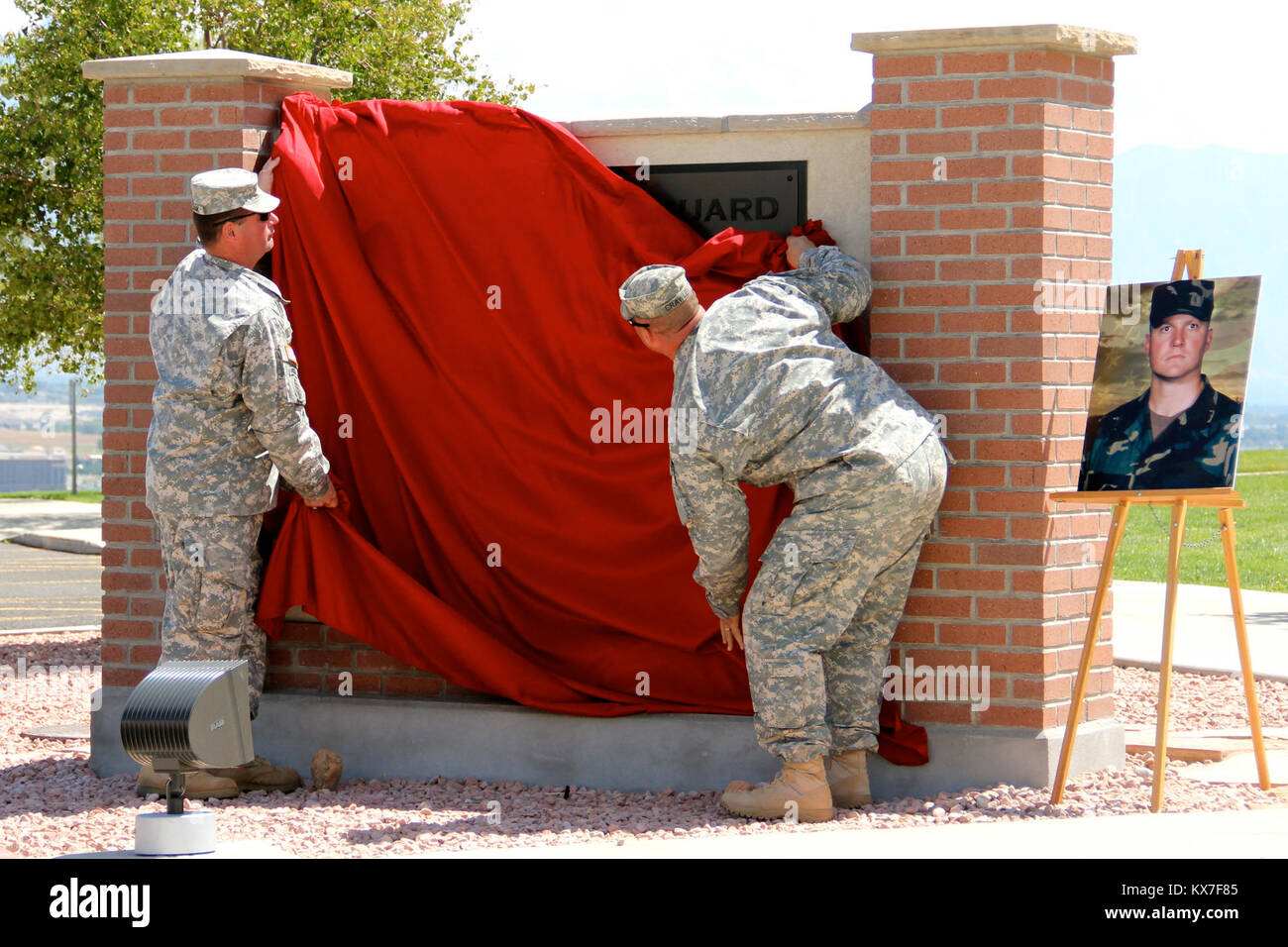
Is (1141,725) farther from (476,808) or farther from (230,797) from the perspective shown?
(230,797)

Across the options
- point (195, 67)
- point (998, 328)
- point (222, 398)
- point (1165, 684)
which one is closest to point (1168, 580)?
point (1165, 684)

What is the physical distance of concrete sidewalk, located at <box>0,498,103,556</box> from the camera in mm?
17656

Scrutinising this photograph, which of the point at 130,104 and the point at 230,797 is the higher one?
the point at 130,104

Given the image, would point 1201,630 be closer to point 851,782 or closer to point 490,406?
point 851,782

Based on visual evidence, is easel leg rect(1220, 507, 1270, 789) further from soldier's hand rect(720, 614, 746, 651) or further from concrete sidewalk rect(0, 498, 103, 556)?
concrete sidewalk rect(0, 498, 103, 556)

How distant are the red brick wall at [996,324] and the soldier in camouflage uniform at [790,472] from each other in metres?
0.38

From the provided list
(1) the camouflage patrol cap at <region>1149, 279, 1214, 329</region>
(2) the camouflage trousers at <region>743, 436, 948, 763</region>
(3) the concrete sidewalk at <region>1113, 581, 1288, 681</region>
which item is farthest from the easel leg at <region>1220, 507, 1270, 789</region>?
(3) the concrete sidewalk at <region>1113, 581, 1288, 681</region>

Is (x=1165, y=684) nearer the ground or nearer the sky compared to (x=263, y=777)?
nearer the sky

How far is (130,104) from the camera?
568 cm

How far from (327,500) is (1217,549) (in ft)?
52.6

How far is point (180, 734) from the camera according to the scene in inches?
142

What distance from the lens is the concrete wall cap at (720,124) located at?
522 cm

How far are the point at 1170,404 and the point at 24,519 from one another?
2070 cm

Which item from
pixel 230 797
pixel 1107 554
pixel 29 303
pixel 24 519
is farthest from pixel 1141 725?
pixel 24 519
